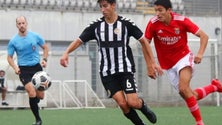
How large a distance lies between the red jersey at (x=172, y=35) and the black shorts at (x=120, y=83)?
1.26 m

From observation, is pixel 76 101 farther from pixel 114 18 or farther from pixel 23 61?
pixel 114 18

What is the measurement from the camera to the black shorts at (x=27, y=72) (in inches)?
516

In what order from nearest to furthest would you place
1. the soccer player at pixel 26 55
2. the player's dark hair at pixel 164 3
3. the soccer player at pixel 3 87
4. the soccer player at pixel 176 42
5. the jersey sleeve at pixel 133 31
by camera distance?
the jersey sleeve at pixel 133 31, the player's dark hair at pixel 164 3, the soccer player at pixel 176 42, the soccer player at pixel 26 55, the soccer player at pixel 3 87

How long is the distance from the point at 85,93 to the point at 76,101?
1.53 feet

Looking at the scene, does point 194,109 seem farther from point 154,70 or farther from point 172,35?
point 154,70

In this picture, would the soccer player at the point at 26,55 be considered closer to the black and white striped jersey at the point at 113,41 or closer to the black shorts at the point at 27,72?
the black shorts at the point at 27,72

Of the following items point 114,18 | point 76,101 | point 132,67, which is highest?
point 114,18

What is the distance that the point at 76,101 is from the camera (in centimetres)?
2592

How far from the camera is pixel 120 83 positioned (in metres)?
9.89

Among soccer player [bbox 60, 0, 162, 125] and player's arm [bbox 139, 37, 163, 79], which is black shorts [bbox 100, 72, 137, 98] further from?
player's arm [bbox 139, 37, 163, 79]

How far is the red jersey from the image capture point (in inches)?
430

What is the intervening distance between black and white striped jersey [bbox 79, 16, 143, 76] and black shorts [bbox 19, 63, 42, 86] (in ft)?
11.7

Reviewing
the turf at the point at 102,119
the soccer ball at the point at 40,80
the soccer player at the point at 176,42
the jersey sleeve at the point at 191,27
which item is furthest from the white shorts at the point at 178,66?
the soccer ball at the point at 40,80

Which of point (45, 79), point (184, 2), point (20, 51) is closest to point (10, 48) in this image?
point (20, 51)
